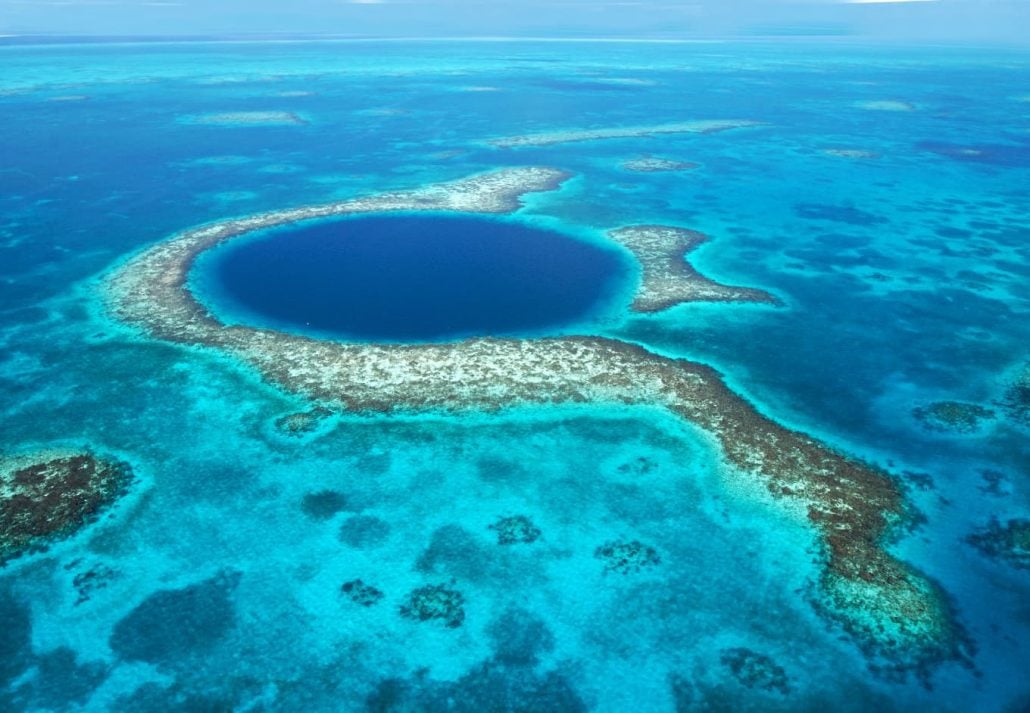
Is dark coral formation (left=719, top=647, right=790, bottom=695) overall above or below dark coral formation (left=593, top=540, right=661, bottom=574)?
below

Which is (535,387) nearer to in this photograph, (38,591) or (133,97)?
(38,591)

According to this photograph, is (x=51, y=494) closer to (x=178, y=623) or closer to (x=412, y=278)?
(x=178, y=623)

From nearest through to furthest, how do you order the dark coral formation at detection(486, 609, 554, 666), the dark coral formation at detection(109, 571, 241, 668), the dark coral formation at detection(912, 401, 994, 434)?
the dark coral formation at detection(109, 571, 241, 668) < the dark coral formation at detection(486, 609, 554, 666) < the dark coral formation at detection(912, 401, 994, 434)

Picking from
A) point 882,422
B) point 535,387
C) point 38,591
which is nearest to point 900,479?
point 882,422

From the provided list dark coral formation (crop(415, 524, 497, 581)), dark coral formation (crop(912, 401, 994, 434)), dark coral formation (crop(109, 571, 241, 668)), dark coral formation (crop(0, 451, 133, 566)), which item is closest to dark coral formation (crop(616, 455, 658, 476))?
dark coral formation (crop(415, 524, 497, 581))

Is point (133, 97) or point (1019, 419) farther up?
point (133, 97)

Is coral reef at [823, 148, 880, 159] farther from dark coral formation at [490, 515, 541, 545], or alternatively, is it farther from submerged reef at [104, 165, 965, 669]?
dark coral formation at [490, 515, 541, 545]

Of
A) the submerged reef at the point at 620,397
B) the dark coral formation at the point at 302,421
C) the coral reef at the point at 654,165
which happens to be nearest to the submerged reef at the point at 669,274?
the submerged reef at the point at 620,397
